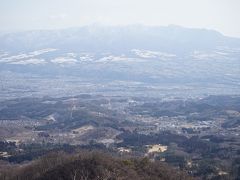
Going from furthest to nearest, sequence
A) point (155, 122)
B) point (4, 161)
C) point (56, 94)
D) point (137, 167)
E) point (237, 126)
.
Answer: point (56, 94) → point (155, 122) → point (237, 126) → point (4, 161) → point (137, 167)

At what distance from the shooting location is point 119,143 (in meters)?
78.4

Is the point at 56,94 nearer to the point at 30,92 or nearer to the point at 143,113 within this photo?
the point at 30,92

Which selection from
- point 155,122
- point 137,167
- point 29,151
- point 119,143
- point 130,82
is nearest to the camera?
point 137,167

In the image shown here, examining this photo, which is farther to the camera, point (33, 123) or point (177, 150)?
point (33, 123)

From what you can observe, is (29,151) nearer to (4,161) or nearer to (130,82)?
(4,161)

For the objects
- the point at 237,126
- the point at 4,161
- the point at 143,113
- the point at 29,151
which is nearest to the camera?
the point at 4,161

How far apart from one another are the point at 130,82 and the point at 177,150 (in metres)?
117

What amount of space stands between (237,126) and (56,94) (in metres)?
67.7

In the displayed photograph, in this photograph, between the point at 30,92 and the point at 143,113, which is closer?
the point at 143,113

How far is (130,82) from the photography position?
7446 inches

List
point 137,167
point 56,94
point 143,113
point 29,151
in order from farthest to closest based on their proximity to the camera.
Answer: point 56,94
point 143,113
point 29,151
point 137,167

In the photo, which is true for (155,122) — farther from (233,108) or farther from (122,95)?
(122,95)

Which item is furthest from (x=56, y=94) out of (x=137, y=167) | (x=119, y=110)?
(x=137, y=167)

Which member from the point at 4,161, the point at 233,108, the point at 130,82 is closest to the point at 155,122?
the point at 233,108
